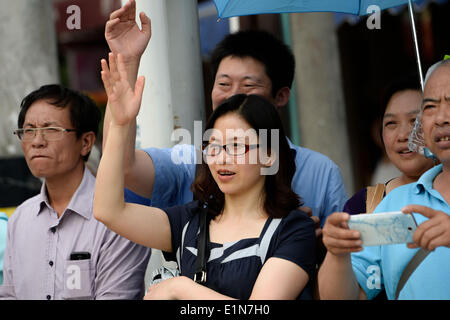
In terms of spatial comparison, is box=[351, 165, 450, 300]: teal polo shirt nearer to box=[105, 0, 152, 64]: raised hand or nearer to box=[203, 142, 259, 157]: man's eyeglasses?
box=[203, 142, 259, 157]: man's eyeglasses

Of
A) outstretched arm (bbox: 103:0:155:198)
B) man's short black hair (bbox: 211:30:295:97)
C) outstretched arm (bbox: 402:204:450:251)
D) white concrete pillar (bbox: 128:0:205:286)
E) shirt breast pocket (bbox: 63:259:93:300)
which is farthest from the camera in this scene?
white concrete pillar (bbox: 128:0:205:286)

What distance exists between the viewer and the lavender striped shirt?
10.8 ft

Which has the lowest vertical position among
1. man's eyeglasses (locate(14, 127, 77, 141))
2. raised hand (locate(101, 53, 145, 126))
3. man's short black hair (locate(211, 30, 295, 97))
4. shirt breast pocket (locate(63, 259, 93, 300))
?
shirt breast pocket (locate(63, 259, 93, 300))

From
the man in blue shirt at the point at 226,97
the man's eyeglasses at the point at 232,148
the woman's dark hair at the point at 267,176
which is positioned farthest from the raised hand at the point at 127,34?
the man's eyeglasses at the point at 232,148

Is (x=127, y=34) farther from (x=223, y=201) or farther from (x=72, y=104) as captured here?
(x=223, y=201)

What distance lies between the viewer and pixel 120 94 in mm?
2730

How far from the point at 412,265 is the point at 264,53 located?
1.59 meters

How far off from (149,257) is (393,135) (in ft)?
4.69

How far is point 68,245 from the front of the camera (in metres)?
3.40

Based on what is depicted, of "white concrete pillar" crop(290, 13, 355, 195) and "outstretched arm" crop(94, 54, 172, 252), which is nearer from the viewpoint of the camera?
"outstretched arm" crop(94, 54, 172, 252)

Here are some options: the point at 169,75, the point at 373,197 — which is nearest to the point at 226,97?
the point at 169,75

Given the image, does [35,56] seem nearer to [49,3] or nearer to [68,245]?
[49,3]

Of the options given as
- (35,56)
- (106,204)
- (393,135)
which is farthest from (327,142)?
(106,204)

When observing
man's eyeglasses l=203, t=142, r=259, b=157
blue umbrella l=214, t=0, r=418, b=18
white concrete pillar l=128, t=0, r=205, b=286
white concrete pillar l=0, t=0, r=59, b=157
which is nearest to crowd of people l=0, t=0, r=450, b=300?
man's eyeglasses l=203, t=142, r=259, b=157
